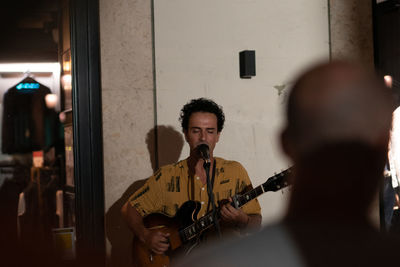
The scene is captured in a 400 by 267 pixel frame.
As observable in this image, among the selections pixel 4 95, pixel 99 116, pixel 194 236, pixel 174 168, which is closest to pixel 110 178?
pixel 99 116

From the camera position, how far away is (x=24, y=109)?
18.3 feet

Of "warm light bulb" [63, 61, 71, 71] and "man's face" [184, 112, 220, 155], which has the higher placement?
"warm light bulb" [63, 61, 71, 71]

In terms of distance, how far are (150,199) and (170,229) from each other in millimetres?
251

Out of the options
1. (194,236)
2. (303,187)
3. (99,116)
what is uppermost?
(99,116)

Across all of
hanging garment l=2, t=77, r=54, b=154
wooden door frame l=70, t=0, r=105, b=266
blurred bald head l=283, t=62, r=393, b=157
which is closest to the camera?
blurred bald head l=283, t=62, r=393, b=157

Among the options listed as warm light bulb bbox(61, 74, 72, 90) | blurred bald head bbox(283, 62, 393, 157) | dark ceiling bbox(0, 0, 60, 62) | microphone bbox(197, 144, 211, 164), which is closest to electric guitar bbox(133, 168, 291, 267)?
microphone bbox(197, 144, 211, 164)

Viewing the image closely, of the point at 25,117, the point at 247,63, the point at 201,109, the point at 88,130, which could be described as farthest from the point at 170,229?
the point at 25,117

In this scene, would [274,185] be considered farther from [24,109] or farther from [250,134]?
[24,109]

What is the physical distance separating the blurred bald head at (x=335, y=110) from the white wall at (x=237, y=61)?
307 cm

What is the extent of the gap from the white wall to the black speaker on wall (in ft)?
0.15

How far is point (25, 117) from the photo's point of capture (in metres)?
5.70

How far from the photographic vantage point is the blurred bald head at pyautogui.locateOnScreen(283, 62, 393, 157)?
77cm

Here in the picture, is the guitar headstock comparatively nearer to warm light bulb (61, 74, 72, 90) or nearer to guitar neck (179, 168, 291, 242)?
guitar neck (179, 168, 291, 242)

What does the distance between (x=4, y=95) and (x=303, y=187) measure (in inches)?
199
